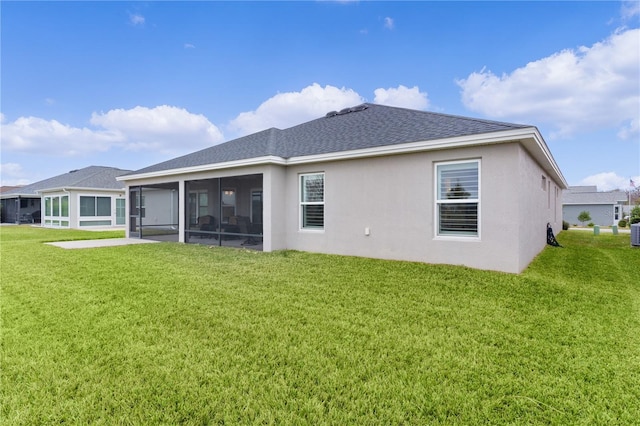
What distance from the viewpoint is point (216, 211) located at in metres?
17.7

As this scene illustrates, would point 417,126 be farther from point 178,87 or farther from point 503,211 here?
point 178,87

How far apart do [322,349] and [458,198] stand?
18.1 feet

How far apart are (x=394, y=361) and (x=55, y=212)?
2868cm

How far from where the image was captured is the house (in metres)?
6.96

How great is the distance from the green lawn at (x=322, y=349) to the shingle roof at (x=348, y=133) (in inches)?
138

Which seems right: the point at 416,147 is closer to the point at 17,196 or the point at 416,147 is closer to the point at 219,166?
the point at 219,166

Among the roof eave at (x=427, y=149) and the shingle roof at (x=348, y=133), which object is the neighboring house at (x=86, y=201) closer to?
the shingle roof at (x=348, y=133)

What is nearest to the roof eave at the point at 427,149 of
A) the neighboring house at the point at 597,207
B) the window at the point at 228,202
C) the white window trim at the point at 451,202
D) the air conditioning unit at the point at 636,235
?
the white window trim at the point at 451,202

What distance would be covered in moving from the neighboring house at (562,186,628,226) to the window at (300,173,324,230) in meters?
35.3

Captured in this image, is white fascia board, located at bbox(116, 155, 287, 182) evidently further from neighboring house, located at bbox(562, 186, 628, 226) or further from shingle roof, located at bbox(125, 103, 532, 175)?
neighboring house, located at bbox(562, 186, 628, 226)

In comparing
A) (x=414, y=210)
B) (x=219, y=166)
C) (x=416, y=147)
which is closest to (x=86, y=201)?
(x=219, y=166)

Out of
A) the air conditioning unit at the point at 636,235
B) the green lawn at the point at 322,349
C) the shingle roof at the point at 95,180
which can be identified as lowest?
the green lawn at the point at 322,349

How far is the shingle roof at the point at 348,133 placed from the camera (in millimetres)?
7812

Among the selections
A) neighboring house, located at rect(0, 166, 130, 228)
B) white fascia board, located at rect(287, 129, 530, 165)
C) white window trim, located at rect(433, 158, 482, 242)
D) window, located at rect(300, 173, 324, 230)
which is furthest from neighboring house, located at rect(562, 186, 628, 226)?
neighboring house, located at rect(0, 166, 130, 228)
